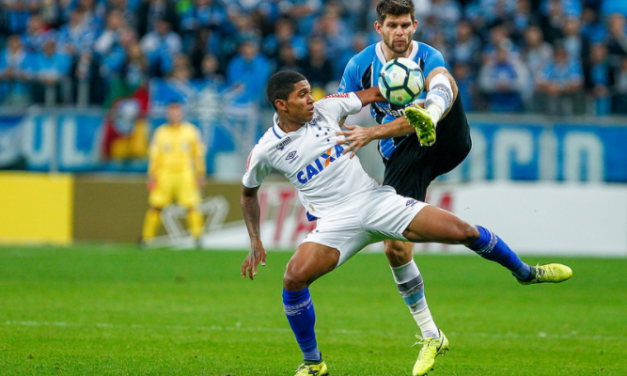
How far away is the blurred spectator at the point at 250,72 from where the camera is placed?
627 inches

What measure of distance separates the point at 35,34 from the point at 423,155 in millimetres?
13975

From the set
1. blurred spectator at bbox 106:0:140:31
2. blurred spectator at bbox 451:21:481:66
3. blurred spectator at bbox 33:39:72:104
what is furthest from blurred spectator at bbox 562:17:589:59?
blurred spectator at bbox 33:39:72:104

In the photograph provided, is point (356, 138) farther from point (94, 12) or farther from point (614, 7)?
point (94, 12)

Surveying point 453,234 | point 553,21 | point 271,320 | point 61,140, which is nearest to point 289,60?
point 61,140

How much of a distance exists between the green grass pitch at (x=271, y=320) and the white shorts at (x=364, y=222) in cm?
102

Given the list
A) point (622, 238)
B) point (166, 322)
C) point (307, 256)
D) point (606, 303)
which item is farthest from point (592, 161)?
point (307, 256)

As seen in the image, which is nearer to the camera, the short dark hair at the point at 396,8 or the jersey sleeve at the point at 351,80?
the short dark hair at the point at 396,8

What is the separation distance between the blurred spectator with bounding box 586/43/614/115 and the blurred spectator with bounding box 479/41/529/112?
119cm

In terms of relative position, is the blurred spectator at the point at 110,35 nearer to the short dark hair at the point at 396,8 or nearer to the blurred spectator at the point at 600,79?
the blurred spectator at the point at 600,79

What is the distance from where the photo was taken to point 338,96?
6.34 metres

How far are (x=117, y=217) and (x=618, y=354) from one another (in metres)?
11.3

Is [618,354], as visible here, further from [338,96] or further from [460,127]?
[338,96]

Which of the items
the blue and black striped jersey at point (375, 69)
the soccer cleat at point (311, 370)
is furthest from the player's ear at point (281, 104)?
the soccer cleat at point (311, 370)

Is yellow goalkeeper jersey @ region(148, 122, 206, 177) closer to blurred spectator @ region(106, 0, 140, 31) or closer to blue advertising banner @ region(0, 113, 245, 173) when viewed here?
blue advertising banner @ region(0, 113, 245, 173)
